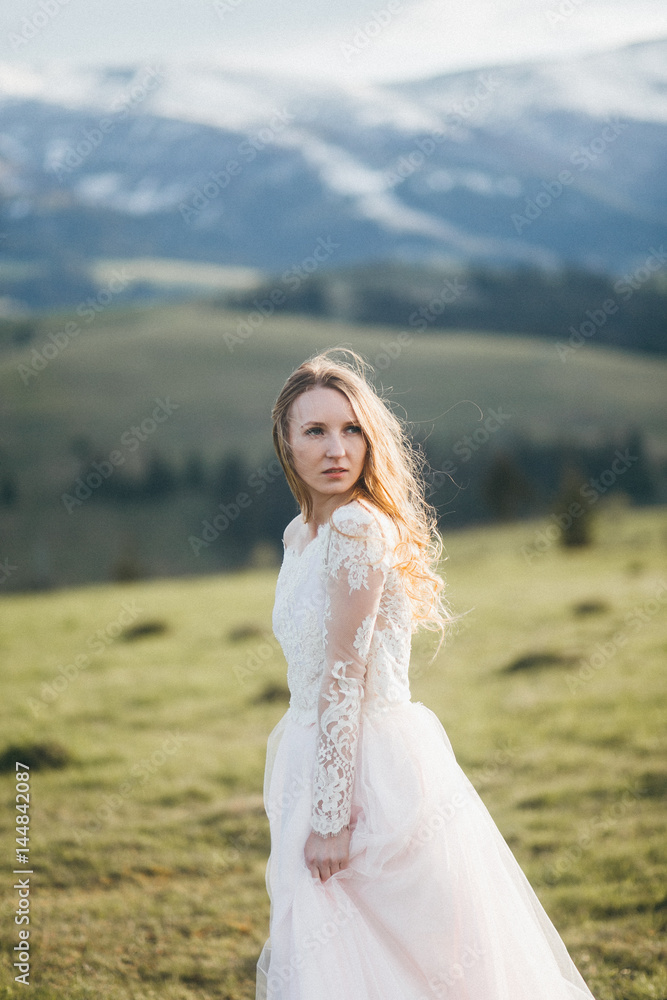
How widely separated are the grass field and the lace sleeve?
139 cm

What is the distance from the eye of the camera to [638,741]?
838cm

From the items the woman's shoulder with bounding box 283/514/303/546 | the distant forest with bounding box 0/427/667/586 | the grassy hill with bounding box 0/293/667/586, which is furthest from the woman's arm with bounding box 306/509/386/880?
the distant forest with bounding box 0/427/667/586

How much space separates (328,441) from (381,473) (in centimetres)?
25

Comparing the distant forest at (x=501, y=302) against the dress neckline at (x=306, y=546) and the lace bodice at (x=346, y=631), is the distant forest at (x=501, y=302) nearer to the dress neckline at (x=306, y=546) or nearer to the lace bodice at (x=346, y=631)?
the dress neckline at (x=306, y=546)

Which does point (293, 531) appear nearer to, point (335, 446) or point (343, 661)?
point (335, 446)

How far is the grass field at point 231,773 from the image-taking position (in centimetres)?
476

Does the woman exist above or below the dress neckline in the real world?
below

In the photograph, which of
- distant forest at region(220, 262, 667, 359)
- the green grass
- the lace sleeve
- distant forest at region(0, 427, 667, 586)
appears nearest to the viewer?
the lace sleeve

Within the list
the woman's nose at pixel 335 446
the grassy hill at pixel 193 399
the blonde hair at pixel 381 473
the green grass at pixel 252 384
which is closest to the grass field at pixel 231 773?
the blonde hair at pixel 381 473

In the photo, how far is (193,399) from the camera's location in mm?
75750

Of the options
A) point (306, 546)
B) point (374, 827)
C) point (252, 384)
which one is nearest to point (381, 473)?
point (306, 546)

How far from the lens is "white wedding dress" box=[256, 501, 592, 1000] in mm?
2652

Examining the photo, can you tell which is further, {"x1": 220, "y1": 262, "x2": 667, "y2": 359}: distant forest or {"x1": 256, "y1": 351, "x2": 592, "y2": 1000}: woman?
{"x1": 220, "y1": 262, "x2": 667, "y2": 359}: distant forest

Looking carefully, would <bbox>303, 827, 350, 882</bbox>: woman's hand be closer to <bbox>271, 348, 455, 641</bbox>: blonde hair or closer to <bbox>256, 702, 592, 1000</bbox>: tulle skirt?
<bbox>256, 702, 592, 1000</bbox>: tulle skirt
